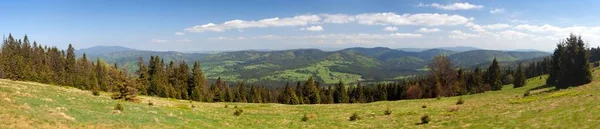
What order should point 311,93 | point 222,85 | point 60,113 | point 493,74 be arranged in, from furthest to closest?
1. point 222,85
2. point 311,93
3. point 493,74
4. point 60,113

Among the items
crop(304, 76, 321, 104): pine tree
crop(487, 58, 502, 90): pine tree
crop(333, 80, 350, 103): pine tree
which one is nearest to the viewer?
crop(487, 58, 502, 90): pine tree

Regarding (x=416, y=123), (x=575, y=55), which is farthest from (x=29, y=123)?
(x=575, y=55)

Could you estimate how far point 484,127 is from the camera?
86.6 feet

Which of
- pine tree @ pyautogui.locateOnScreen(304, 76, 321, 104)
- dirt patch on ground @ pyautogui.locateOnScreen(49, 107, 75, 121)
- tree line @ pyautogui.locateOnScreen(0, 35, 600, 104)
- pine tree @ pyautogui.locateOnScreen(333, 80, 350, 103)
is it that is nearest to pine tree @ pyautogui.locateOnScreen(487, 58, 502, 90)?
tree line @ pyautogui.locateOnScreen(0, 35, 600, 104)

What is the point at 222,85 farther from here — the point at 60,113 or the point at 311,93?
the point at 60,113

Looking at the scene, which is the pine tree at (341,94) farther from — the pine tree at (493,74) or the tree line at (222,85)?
the pine tree at (493,74)

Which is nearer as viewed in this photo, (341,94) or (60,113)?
(60,113)

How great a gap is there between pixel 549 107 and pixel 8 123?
3890 centimetres

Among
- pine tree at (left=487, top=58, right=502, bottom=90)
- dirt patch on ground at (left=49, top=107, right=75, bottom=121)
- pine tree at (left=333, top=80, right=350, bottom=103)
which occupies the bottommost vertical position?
pine tree at (left=333, top=80, right=350, bottom=103)

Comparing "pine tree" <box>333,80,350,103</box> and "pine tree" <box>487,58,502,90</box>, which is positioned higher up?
"pine tree" <box>487,58,502,90</box>

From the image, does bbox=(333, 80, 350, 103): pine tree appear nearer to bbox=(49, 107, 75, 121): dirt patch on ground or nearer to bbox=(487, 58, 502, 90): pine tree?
bbox=(487, 58, 502, 90): pine tree

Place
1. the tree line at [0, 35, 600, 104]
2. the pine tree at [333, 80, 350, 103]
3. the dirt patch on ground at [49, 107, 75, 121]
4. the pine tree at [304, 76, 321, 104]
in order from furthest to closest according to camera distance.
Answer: the pine tree at [333, 80, 350, 103] → the pine tree at [304, 76, 321, 104] → the tree line at [0, 35, 600, 104] → the dirt patch on ground at [49, 107, 75, 121]

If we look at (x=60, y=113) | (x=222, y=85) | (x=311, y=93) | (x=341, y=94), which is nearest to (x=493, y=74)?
(x=341, y=94)

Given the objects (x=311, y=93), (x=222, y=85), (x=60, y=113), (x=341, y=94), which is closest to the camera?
(x=60, y=113)
